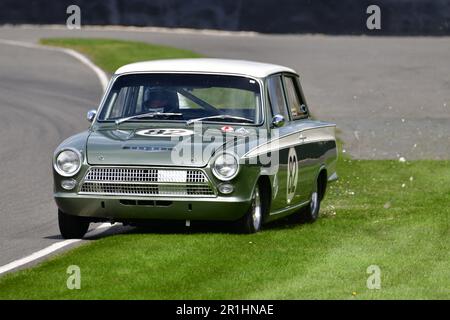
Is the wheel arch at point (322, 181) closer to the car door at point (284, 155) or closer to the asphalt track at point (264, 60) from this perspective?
the car door at point (284, 155)

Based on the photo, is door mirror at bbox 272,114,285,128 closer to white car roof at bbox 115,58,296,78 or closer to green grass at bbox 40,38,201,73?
white car roof at bbox 115,58,296,78

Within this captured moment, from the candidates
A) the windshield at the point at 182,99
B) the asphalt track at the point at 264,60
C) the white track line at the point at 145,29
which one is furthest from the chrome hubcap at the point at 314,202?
the white track line at the point at 145,29

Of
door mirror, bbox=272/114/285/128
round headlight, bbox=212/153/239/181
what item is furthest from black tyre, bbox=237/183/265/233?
door mirror, bbox=272/114/285/128

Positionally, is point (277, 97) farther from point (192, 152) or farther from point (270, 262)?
point (270, 262)

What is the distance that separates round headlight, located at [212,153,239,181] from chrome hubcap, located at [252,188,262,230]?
0.41 meters

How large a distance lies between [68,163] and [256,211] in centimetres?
164

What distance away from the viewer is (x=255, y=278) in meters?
9.26

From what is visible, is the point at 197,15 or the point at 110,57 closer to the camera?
the point at 110,57

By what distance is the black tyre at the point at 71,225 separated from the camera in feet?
38.3

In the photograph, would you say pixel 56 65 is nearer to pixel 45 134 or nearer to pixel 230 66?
pixel 45 134

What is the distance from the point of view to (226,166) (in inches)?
441

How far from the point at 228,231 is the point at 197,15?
26934 mm

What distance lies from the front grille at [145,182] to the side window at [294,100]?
7.82 ft
